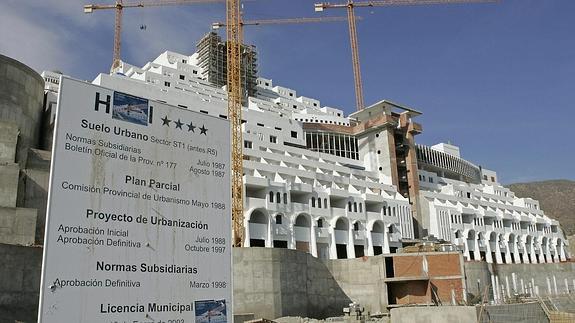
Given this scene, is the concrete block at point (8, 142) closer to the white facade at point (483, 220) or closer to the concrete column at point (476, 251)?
the white facade at point (483, 220)

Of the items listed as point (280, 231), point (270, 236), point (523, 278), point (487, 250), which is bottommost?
point (523, 278)

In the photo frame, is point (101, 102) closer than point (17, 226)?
Yes

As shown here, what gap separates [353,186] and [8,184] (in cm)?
4884

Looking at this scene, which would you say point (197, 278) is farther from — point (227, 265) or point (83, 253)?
point (83, 253)

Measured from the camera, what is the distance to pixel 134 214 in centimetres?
863

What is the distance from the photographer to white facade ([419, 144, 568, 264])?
3317 inches

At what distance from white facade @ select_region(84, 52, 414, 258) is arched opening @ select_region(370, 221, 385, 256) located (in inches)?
5.5

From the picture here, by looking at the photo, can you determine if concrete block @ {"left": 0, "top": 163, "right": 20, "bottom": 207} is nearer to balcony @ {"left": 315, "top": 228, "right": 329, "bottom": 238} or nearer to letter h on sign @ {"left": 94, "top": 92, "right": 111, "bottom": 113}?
letter h on sign @ {"left": 94, "top": 92, "right": 111, "bottom": 113}

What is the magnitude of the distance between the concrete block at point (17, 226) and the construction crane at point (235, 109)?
77.7 ft

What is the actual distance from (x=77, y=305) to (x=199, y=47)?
107427 mm

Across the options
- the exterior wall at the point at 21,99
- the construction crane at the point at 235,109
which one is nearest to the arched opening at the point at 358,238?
the construction crane at the point at 235,109

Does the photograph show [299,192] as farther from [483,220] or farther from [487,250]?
[483,220]

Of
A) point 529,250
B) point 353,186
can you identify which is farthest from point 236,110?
point 529,250

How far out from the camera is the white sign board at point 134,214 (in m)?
7.78
